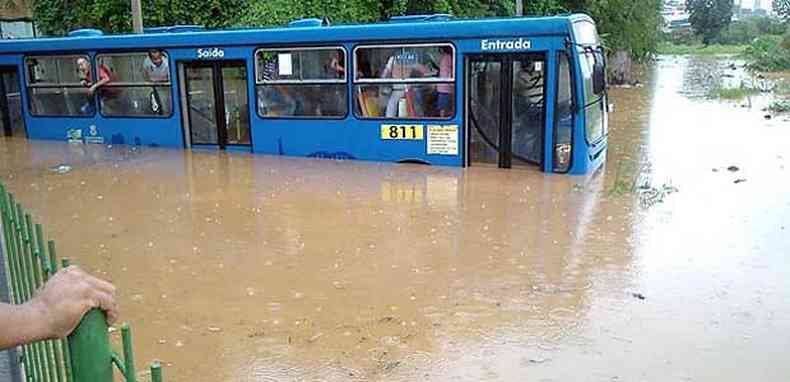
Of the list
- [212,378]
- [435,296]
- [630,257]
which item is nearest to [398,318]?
[435,296]

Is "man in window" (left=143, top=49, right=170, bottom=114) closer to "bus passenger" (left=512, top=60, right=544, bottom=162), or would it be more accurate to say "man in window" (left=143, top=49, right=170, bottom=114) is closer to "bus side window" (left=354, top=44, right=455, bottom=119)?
"bus side window" (left=354, top=44, right=455, bottom=119)

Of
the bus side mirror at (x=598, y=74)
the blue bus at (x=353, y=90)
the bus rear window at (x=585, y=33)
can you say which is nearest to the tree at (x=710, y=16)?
the bus rear window at (x=585, y=33)

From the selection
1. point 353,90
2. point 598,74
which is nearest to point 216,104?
point 353,90

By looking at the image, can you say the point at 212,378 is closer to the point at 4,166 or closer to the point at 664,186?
the point at 664,186

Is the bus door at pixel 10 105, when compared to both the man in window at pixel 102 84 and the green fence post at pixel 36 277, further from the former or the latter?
the green fence post at pixel 36 277

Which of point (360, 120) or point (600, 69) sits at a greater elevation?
point (600, 69)

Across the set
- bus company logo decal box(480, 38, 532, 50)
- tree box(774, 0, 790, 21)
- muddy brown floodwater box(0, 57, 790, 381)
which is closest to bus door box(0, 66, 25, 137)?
muddy brown floodwater box(0, 57, 790, 381)

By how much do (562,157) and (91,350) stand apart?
30.4ft

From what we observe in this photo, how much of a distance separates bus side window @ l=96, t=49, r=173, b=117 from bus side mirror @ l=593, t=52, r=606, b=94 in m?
7.67

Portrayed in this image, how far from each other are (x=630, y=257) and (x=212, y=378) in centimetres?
408

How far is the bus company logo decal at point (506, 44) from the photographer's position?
397 inches

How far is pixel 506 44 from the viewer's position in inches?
403

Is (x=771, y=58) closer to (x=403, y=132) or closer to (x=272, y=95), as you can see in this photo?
(x=403, y=132)

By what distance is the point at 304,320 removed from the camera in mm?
5363
